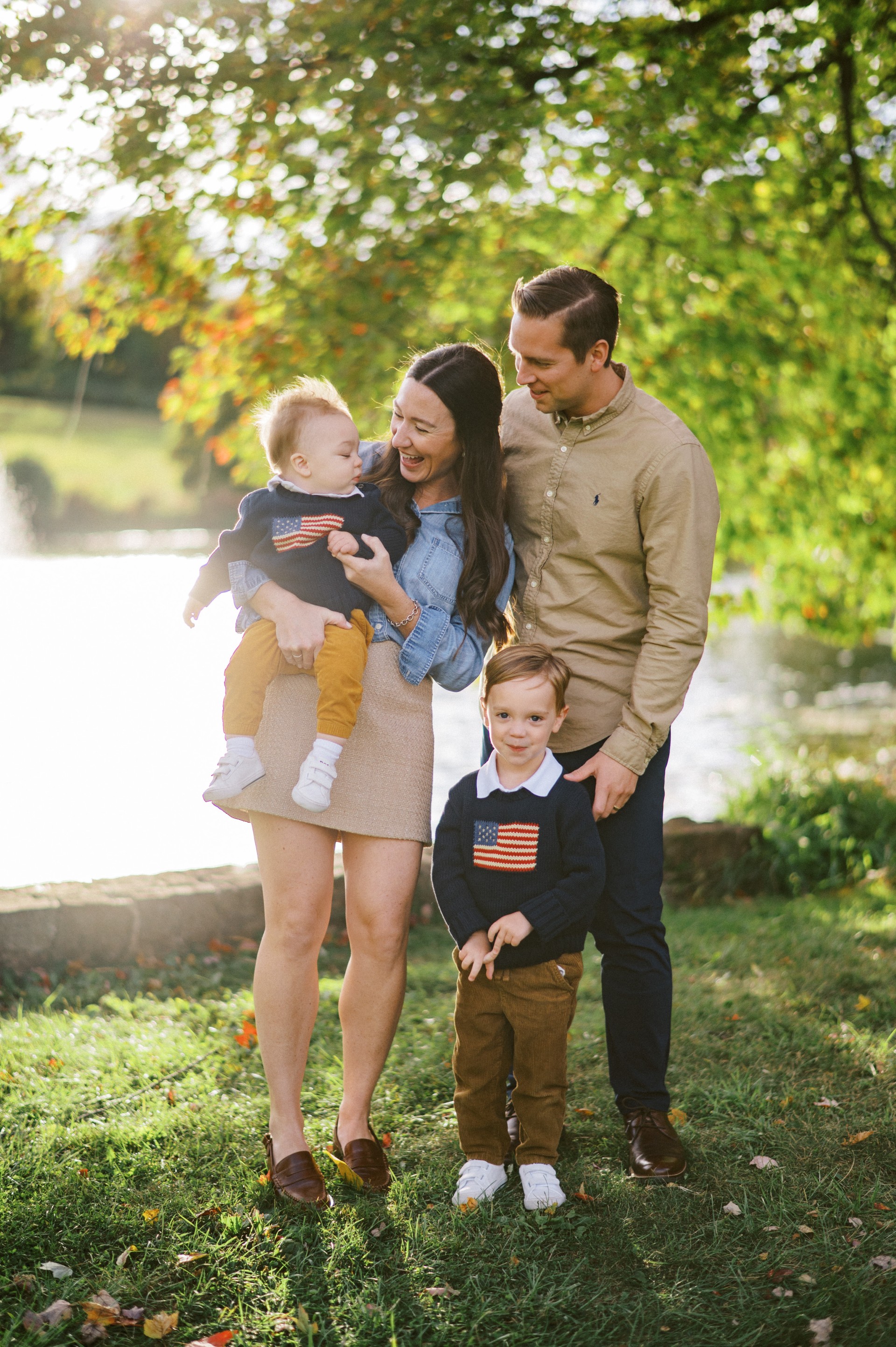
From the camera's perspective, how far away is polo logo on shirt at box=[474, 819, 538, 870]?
2.61 m

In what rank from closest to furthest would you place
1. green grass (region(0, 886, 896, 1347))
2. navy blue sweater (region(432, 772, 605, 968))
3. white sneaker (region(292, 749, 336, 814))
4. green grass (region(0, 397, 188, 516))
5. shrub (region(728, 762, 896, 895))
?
1. green grass (region(0, 886, 896, 1347))
2. white sneaker (region(292, 749, 336, 814))
3. navy blue sweater (region(432, 772, 605, 968))
4. shrub (region(728, 762, 896, 895))
5. green grass (region(0, 397, 188, 516))

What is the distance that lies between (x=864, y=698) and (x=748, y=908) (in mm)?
9317

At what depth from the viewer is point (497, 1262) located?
2.43 metres

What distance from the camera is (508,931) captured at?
2.55 metres

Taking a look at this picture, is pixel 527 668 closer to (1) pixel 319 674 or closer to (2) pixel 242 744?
(1) pixel 319 674

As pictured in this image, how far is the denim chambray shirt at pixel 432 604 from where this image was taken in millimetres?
2668

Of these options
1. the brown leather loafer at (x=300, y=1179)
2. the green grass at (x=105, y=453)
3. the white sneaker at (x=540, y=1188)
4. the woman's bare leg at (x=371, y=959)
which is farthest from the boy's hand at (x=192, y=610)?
the green grass at (x=105, y=453)

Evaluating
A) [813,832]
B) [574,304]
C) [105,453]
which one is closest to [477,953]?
[574,304]

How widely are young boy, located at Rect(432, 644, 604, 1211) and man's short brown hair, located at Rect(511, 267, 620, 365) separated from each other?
0.73 m

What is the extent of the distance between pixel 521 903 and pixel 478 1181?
68cm

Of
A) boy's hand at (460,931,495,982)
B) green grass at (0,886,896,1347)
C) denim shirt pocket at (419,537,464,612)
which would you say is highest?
denim shirt pocket at (419,537,464,612)

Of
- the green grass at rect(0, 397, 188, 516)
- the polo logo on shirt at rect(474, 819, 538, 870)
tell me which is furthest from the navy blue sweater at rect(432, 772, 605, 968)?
the green grass at rect(0, 397, 188, 516)

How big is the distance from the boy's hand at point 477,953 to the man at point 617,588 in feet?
1.30

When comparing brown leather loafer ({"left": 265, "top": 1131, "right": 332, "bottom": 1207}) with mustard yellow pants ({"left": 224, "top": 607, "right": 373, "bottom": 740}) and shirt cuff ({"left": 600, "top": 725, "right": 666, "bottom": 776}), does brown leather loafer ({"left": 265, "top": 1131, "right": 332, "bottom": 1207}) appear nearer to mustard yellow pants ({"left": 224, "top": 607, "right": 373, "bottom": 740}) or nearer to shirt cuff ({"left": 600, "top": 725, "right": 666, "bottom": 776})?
mustard yellow pants ({"left": 224, "top": 607, "right": 373, "bottom": 740})
